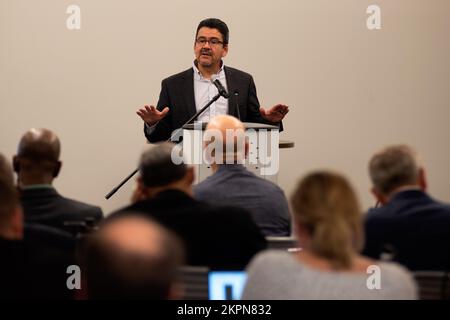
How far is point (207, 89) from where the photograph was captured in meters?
5.65

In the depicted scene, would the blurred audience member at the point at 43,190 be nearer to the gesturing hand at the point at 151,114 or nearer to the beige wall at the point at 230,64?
the gesturing hand at the point at 151,114

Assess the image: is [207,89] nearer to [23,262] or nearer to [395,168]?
[395,168]

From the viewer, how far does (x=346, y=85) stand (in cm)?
709

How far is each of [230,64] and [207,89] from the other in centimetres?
127

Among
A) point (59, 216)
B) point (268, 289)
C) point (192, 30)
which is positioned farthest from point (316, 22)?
point (268, 289)

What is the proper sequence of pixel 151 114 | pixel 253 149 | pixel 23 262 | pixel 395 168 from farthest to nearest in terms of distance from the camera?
1. pixel 151 114
2. pixel 253 149
3. pixel 395 168
4. pixel 23 262

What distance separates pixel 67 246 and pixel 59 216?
0.38 metres

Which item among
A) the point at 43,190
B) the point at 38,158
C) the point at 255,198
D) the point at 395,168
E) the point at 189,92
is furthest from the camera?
the point at 189,92

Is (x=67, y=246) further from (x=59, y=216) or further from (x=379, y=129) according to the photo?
(x=379, y=129)

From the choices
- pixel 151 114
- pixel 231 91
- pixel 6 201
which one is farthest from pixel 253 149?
pixel 6 201

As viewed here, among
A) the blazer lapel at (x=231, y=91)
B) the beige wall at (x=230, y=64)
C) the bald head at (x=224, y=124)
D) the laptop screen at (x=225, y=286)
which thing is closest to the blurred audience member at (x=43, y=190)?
the laptop screen at (x=225, y=286)

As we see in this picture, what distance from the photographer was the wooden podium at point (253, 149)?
4.18 metres

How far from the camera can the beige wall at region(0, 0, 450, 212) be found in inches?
270

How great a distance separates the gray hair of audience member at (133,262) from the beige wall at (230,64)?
5.21 m
